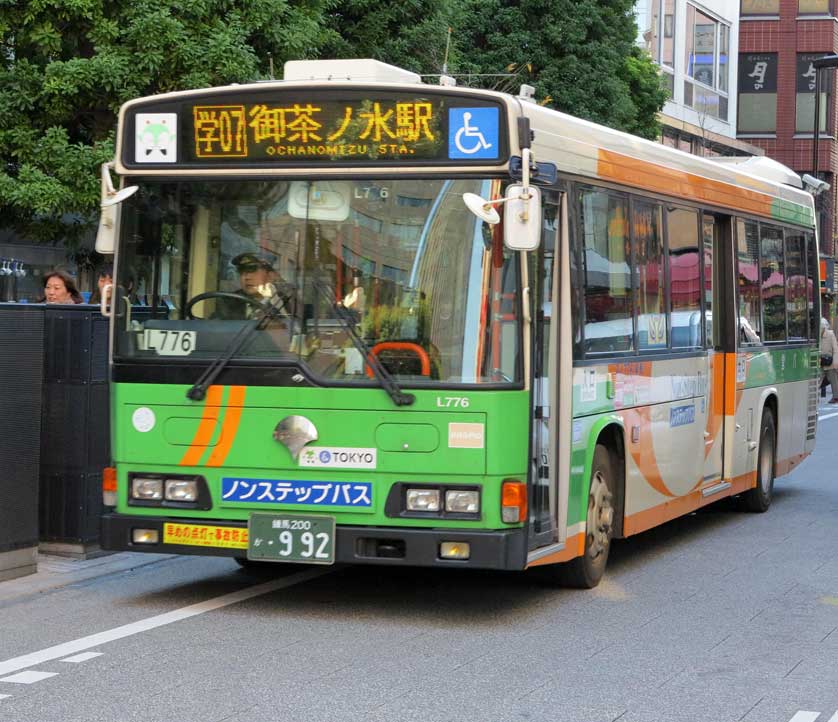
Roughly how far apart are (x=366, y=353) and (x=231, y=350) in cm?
76

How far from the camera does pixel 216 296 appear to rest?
8680 mm

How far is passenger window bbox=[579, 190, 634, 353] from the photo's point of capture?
31.7 feet

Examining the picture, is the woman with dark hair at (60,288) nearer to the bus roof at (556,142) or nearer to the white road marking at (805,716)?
the bus roof at (556,142)

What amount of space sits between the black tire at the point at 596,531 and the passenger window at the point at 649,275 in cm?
102

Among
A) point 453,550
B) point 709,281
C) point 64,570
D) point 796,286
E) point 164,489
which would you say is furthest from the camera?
point 796,286

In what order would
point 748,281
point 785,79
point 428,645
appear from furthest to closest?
point 785,79, point 748,281, point 428,645

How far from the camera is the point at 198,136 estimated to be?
891 cm

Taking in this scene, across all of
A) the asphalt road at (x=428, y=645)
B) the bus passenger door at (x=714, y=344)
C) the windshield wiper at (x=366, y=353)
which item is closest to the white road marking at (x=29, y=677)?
the asphalt road at (x=428, y=645)

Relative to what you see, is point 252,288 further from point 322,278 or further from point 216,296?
point 322,278

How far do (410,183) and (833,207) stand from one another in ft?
165

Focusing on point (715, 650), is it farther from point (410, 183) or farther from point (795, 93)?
point (795, 93)

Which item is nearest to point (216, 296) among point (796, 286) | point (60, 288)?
point (60, 288)

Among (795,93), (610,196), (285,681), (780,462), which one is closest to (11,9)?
(610,196)

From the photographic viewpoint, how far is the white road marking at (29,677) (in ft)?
23.0
